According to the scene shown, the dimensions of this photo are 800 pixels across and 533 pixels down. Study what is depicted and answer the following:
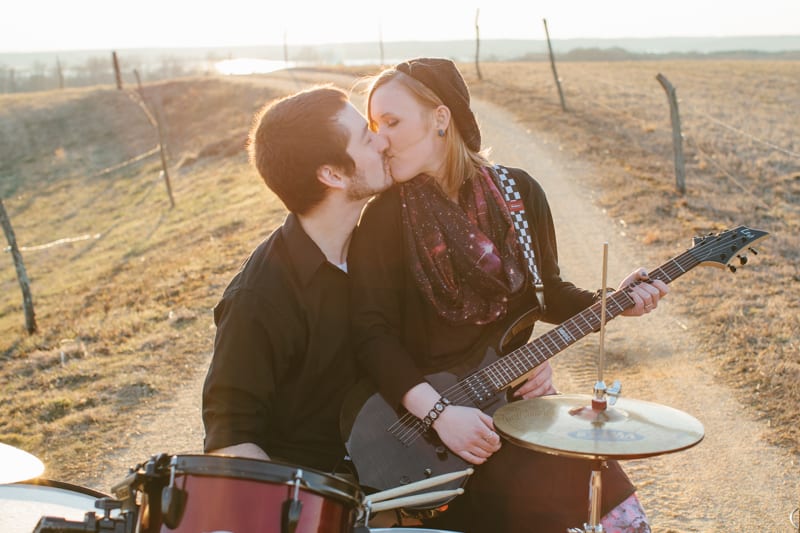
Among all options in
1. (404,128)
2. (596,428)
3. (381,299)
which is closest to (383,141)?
(404,128)

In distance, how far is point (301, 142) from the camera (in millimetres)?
3094

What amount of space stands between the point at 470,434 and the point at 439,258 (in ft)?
2.65

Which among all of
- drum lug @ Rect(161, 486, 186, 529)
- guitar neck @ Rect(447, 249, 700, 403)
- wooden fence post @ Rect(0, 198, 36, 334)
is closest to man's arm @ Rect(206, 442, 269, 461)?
drum lug @ Rect(161, 486, 186, 529)

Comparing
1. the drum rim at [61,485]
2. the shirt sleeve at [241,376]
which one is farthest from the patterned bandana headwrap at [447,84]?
the drum rim at [61,485]

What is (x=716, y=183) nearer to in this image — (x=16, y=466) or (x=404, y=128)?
(x=404, y=128)

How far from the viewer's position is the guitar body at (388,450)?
3.05 meters

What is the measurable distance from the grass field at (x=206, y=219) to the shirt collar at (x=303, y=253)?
10.9ft

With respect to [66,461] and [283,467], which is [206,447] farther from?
[66,461]

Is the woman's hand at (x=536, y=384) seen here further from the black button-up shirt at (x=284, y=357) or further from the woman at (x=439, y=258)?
the black button-up shirt at (x=284, y=357)

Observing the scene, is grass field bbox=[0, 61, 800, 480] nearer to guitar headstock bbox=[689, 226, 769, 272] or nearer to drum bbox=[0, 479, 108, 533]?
guitar headstock bbox=[689, 226, 769, 272]

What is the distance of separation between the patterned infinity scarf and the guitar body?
51cm

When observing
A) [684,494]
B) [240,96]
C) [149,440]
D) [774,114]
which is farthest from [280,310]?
[240,96]

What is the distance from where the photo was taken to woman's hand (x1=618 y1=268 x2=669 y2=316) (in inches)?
132

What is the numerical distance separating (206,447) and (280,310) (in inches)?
22.4
